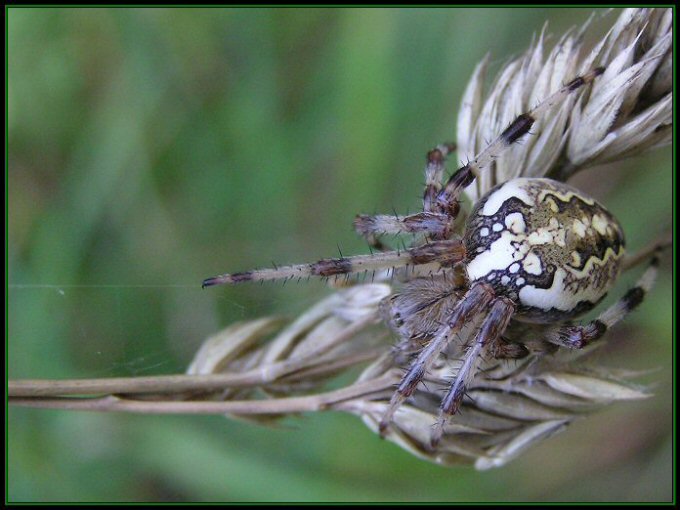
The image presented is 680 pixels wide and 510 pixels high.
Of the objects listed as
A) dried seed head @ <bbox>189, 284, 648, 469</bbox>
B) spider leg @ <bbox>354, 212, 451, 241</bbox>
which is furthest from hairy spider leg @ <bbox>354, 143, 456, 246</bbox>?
dried seed head @ <bbox>189, 284, 648, 469</bbox>

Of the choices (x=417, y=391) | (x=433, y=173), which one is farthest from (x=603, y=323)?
(x=433, y=173)

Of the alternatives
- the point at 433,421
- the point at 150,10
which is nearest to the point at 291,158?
the point at 150,10

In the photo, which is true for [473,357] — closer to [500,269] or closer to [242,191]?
[500,269]

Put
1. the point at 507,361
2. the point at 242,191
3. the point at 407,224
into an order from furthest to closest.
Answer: the point at 242,191 < the point at 407,224 < the point at 507,361

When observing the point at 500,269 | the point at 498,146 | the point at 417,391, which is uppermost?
the point at 498,146

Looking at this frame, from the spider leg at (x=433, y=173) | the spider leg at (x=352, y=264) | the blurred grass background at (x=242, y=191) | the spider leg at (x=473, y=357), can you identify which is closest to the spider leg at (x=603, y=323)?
the spider leg at (x=473, y=357)

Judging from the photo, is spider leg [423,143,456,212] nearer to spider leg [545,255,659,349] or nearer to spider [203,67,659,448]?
spider [203,67,659,448]

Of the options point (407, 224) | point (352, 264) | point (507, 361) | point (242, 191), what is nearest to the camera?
point (507, 361)

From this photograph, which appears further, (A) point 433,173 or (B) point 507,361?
→ (A) point 433,173
